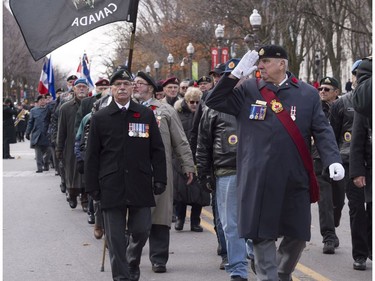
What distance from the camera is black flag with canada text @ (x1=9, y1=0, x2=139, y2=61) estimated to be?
9.03 metres

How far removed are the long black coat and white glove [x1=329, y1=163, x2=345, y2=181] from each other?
1.79m

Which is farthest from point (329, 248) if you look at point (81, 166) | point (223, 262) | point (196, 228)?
point (81, 166)

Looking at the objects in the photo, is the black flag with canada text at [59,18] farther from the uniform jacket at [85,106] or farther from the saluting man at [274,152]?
the saluting man at [274,152]

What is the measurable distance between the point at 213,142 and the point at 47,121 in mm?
11816

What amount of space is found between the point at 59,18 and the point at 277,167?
12.1ft

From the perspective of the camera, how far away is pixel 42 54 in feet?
29.7

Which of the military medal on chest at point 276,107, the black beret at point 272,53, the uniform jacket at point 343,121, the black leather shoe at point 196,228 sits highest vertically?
the black beret at point 272,53

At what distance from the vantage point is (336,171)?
6316mm

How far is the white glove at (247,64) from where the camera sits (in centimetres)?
647

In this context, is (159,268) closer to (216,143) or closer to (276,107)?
(216,143)

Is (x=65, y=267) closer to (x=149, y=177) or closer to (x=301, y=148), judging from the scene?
(x=149, y=177)

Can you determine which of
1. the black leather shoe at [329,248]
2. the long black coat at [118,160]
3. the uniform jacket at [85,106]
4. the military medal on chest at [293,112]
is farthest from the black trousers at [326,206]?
the uniform jacket at [85,106]

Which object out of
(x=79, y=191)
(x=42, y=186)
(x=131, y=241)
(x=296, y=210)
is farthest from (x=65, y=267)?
(x=42, y=186)

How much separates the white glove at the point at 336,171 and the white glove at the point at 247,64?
2.87ft
